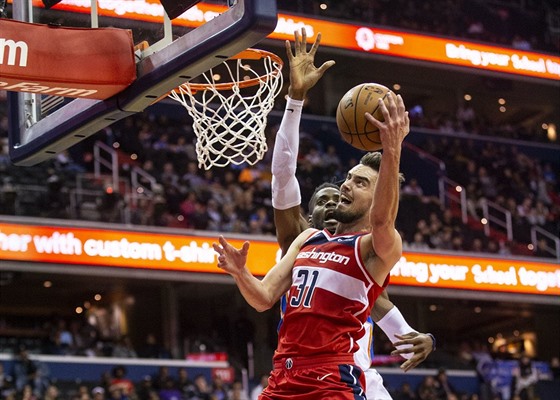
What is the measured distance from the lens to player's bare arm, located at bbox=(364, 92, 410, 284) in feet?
15.8

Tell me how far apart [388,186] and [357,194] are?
51cm

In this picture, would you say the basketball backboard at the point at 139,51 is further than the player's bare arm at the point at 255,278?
Yes

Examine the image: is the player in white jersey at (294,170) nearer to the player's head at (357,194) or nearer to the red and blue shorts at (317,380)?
the red and blue shorts at (317,380)

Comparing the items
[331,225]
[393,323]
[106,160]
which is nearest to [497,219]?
[106,160]

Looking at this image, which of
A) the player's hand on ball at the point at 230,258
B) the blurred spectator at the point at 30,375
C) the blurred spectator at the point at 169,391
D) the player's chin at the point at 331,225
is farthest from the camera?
the blurred spectator at the point at 169,391

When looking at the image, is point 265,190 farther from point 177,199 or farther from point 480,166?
point 480,166

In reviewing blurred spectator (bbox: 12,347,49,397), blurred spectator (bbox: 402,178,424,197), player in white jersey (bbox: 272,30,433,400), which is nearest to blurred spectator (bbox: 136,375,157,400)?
blurred spectator (bbox: 12,347,49,397)

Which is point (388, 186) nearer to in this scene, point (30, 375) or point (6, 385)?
point (6, 385)

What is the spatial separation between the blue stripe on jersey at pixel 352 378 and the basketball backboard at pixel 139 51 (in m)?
1.60

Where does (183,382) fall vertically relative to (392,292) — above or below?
below

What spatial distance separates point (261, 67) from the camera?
7848 mm

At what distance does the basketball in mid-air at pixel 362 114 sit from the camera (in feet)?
17.4

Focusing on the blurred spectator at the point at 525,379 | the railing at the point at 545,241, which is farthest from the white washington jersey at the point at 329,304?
the railing at the point at 545,241

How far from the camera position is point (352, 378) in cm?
525
